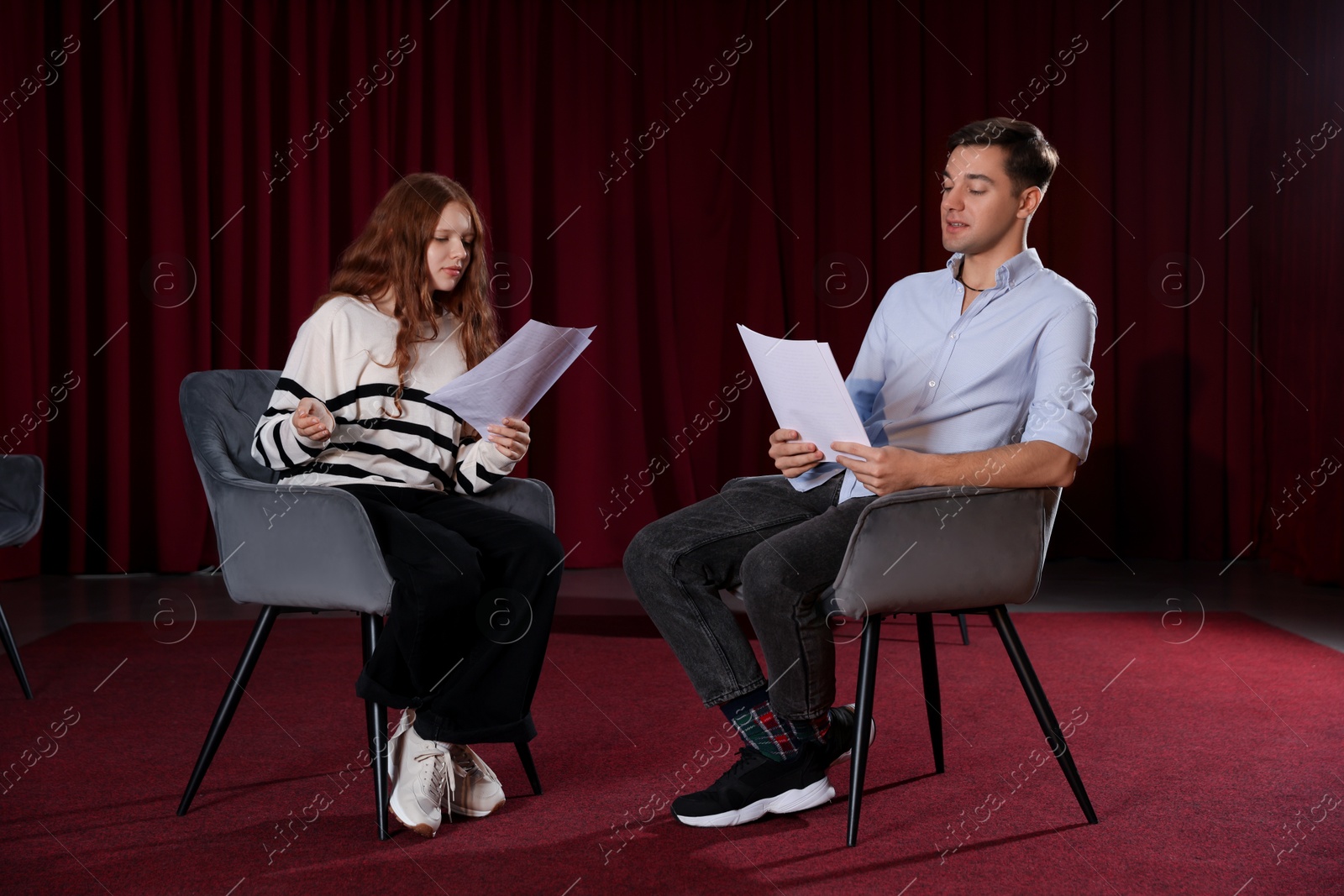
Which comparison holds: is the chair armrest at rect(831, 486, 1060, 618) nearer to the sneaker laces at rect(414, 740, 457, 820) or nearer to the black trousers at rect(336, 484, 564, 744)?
the black trousers at rect(336, 484, 564, 744)

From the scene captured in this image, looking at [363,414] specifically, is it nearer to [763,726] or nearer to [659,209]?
[763,726]

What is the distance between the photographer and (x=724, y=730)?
2252 millimetres

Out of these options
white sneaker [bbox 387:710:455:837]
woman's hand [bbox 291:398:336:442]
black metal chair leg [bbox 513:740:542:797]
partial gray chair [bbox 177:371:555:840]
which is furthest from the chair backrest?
black metal chair leg [bbox 513:740:542:797]

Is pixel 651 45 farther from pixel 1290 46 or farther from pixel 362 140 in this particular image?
pixel 1290 46

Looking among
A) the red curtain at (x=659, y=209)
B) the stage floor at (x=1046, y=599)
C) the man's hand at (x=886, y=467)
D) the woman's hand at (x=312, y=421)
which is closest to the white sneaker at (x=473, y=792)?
the woman's hand at (x=312, y=421)

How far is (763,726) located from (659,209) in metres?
3.05

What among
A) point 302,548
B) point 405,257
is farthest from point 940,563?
point 405,257

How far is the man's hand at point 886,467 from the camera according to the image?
164 cm

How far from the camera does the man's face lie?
1.83 m

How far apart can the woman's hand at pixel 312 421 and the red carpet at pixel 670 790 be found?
1.99 ft

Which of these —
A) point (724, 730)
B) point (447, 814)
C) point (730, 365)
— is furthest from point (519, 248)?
point (447, 814)

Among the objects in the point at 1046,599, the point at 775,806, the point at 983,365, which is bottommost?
the point at 1046,599

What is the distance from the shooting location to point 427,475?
6.51 feet

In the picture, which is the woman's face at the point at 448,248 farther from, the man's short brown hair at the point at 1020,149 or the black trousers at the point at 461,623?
the man's short brown hair at the point at 1020,149
